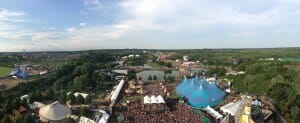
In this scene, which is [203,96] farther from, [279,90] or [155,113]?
[279,90]

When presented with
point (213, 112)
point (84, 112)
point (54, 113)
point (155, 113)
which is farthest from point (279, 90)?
point (54, 113)

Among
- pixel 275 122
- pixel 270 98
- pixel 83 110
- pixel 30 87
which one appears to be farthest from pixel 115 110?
pixel 30 87

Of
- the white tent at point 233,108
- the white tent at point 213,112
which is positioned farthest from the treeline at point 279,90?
the white tent at point 213,112

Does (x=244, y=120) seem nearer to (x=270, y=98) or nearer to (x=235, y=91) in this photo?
(x=270, y=98)

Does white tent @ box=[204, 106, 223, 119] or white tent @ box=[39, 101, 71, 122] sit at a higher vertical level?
white tent @ box=[39, 101, 71, 122]

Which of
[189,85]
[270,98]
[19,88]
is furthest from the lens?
[19,88]

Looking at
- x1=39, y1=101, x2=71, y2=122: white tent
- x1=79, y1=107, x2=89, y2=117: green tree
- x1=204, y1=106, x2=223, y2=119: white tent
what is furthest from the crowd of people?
x1=39, y1=101, x2=71, y2=122: white tent

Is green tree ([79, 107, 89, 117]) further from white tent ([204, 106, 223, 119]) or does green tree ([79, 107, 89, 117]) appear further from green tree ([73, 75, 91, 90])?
green tree ([73, 75, 91, 90])

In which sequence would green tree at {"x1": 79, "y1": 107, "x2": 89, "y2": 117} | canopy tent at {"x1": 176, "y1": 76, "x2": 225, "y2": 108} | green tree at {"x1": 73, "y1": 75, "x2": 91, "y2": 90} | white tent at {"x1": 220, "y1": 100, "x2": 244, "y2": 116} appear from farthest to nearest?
green tree at {"x1": 73, "y1": 75, "x2": 91, "y2": 90} < canopy tent at {"x1": 176, "y1": 76, "x2": 225, "y2": 108} < white tent at {"x1": 220, "y1": 100, "x2": 244, "y2": 116} < green tree at {"x1": 79, "y1": 107, "x2": 89, "y2": 117}
